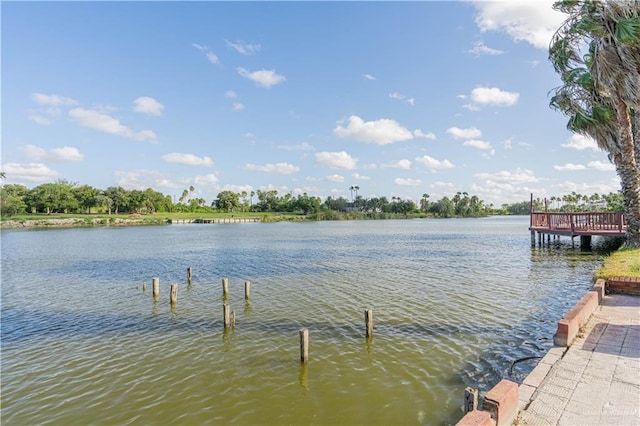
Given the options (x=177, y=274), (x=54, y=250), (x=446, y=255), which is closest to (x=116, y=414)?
(x=177, y=274)

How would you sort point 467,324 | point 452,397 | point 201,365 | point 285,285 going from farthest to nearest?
point 285,285 < point 467,324 < point 201,365 < point 452,397

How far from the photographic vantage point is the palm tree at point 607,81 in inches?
531

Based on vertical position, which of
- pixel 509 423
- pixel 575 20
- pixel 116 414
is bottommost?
pixel 116 414

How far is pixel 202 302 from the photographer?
15.3 metres

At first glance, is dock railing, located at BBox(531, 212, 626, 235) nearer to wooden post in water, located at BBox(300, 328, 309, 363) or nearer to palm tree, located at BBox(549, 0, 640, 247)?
palm tree, located at BBox(549, 0, 640, 247)

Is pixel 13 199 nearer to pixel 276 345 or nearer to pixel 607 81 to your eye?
pixel 276 345

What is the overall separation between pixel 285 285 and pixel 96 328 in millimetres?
8486

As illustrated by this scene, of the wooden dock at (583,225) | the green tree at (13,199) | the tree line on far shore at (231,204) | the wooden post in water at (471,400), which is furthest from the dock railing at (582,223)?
the green tree at (13,199)

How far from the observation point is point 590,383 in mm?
5105

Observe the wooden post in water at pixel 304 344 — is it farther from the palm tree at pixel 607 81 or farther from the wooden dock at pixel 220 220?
the wooden dock at pixel 220 220

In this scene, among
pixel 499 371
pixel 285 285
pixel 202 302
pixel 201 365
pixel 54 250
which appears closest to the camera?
pixel 499 371

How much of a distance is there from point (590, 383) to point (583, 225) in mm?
26834

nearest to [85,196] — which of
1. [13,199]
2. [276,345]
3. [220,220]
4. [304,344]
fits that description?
[13,199]

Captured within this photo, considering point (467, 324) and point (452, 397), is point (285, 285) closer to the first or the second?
point (467, 324)
